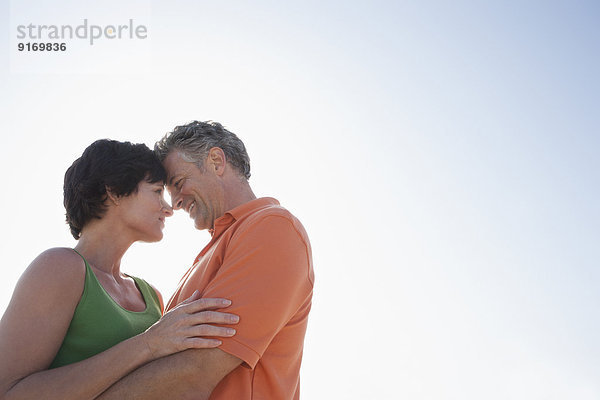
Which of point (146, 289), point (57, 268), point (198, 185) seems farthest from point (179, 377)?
point (198, 185)

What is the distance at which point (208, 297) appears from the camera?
2504 millimetres

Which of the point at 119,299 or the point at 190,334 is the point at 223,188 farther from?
the point at 190,334

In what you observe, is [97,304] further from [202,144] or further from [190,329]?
[202,144]

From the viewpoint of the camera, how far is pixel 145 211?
3.15m

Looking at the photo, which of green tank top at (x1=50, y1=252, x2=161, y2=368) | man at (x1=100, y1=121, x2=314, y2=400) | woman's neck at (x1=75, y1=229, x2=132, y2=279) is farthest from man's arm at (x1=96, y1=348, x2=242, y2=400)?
woman's neck at (x1=75, y1=229, x2=132, y2=279)

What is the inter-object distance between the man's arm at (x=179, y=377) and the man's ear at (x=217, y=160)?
1363 millimetres

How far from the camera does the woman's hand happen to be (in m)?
2.35

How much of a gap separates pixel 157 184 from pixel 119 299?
66cm

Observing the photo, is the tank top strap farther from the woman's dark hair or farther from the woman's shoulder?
the woman's shoulder

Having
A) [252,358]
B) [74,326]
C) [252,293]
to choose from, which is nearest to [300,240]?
[252,293]

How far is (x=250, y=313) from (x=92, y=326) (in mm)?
781

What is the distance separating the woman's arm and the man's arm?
0.13 feet

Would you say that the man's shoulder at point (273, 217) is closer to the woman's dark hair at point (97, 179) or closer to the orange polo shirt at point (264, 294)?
the orange polo shirt at point (264, 294)

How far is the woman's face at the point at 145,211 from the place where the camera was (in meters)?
3.10
